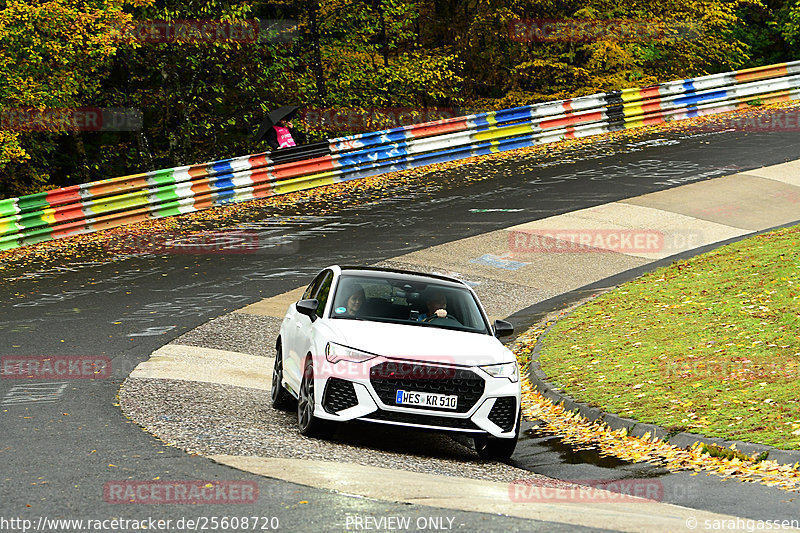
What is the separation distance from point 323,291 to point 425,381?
2269 millimetres

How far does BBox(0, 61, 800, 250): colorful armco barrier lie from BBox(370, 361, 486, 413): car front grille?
13445 mm

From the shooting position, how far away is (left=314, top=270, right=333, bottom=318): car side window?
10.7 meters

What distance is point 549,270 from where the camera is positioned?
19.2 meters

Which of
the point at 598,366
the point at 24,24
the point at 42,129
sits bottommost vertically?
the point at 598,366

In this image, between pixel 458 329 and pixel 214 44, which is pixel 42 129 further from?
pixel 458 329

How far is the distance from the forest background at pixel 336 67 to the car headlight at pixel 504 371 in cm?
2078

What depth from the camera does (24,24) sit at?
80.2 feet

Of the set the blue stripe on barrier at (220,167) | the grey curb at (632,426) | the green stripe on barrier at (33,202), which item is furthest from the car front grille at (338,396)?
the blue stripe on barrier at (220,167)

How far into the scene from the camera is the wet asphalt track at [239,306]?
7.26 metres

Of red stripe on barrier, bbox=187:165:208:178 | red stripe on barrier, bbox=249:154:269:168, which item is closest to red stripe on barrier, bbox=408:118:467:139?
red stripe on barrier, bbox=249:154:269:168

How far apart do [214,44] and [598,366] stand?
66.7 ft

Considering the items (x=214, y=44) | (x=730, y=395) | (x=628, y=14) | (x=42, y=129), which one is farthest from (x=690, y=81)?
(x=730, y=395)

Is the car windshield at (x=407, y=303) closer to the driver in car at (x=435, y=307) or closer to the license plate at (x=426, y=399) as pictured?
the driver in car at (x=435, y=307)

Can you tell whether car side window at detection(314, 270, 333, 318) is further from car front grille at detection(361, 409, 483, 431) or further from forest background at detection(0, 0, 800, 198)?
forest background at detection(0, 0, 800, 198)
